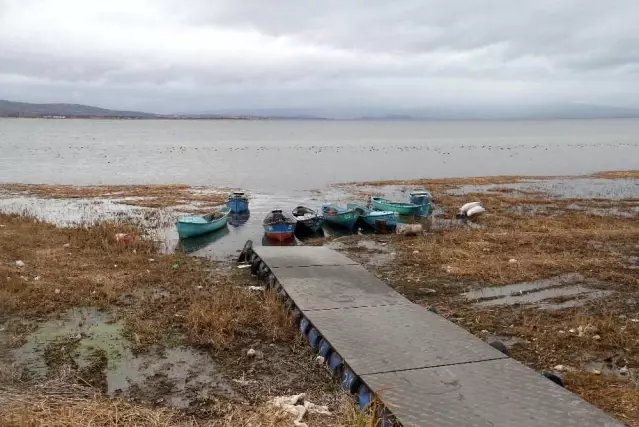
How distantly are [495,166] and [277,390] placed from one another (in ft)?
193

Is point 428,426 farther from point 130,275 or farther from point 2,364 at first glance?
point 130,275

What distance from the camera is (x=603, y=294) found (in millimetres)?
13148

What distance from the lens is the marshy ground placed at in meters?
7.72

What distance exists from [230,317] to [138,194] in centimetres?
→ 2496

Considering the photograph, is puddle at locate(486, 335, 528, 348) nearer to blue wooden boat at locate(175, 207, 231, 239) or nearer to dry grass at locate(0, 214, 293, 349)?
dry grass at locate(0, 214, 293, 349)

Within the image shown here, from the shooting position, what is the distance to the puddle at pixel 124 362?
8.23 metres

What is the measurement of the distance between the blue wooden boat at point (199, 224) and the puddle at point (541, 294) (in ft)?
36.5

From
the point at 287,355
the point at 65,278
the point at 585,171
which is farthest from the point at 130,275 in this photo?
the point at 585,171

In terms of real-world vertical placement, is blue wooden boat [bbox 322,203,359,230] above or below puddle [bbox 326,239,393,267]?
above

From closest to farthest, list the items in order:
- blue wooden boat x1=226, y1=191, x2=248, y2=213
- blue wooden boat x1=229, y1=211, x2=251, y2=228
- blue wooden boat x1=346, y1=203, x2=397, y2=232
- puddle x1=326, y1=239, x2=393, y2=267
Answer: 1. puddle x1=326, y1=239, x2=393, y2=267
2. blue wooden boat x1=346, y1=203, x2=397, y2=232
3. blue wooden boat x1=229, y1=211, x2=251, y2=228
4. blue wooden boat x1=226, y1=191, x2=248, y2=213

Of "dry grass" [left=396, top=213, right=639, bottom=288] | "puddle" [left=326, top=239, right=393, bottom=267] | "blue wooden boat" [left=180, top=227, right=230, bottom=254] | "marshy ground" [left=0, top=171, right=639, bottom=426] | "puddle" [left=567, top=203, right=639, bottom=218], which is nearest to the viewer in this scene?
"marshy ground" [left=0, top=171, right=639, bottom=426]

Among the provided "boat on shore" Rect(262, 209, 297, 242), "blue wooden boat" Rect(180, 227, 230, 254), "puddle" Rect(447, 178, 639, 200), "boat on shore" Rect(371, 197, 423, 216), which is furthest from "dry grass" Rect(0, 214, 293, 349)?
"puddle" Rect(447, 178, 639, 200)

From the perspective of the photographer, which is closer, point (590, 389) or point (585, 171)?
point (590, 389)

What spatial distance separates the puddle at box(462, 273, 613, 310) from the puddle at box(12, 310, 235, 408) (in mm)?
6508
